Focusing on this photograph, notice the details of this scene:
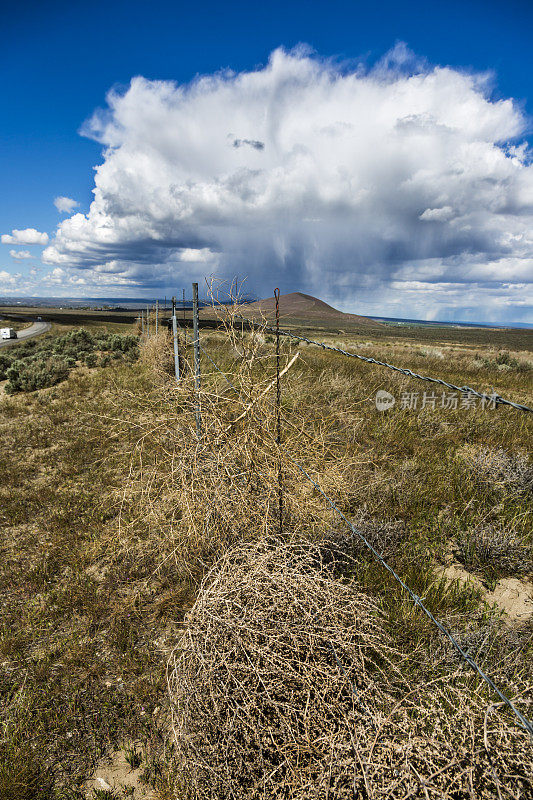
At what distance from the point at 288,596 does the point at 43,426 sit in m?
7.77

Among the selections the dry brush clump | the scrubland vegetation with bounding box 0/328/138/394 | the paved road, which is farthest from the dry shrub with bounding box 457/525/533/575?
the paved road

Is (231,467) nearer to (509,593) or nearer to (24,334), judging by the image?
(509,593)

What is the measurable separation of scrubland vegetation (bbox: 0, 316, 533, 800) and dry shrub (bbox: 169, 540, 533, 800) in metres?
0.01

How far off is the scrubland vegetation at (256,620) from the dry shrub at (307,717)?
1cm

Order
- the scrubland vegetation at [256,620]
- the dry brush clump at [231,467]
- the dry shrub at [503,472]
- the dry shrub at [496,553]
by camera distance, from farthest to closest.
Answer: the dry shrub at [503,472], the dry shrub at [496,553], the dry brush clump at [231,467], the scrubland vegetation at [256,620]

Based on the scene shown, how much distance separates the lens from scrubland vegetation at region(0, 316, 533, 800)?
1.39 m

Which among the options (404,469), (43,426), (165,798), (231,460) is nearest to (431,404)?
(404,469)

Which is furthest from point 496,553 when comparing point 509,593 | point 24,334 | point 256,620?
point 24,334

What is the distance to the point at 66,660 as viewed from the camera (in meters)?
2.60

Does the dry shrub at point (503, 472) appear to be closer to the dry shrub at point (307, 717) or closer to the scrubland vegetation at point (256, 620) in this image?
the scrubland vegetation at point (256, 620)

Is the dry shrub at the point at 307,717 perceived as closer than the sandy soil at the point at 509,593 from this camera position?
Yes

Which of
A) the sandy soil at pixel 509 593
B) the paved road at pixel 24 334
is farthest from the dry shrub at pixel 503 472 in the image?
the paved road at pixel 24 334

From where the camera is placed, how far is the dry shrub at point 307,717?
121 cm

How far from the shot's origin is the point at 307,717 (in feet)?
4.66
